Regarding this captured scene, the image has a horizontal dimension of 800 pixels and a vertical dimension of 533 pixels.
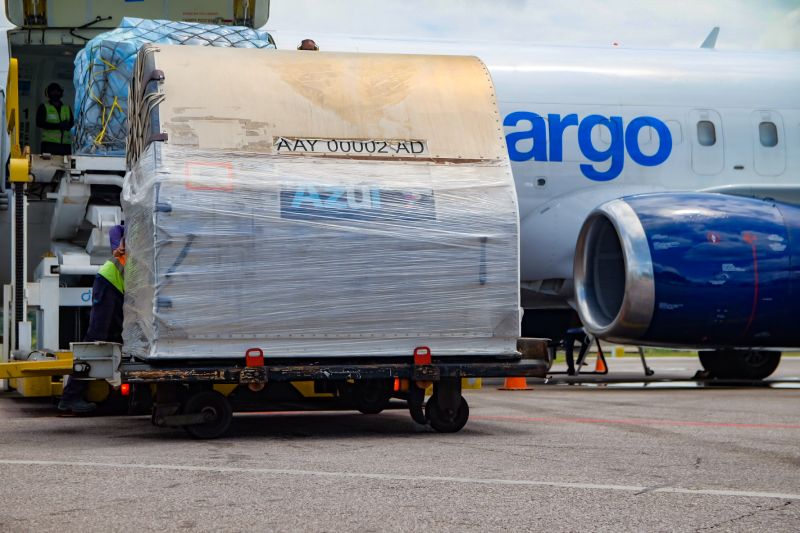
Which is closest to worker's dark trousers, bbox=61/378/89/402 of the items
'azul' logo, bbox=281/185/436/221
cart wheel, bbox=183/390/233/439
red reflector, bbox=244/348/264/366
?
cart wheel, bbox=183/390/233/439

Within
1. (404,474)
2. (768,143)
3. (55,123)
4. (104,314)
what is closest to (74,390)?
(104,314)

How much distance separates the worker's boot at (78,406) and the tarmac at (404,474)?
0.16 metres

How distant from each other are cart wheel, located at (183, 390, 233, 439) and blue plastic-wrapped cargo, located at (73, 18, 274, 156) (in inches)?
126

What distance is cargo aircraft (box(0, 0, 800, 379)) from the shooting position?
40.7 ft

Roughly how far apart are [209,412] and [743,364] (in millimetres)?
9872

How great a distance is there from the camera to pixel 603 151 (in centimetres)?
1456

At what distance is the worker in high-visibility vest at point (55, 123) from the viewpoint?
12188mm

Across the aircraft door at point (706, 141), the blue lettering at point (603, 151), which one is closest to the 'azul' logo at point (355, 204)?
the blue lettering at point (603, 151)

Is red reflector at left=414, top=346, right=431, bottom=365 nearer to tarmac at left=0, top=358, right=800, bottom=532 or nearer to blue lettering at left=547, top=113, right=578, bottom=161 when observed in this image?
tarmac at left=0, top=358, right=800, bottom=532

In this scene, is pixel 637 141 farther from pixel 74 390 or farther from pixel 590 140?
pixel 74 390

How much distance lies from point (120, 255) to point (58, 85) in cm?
400

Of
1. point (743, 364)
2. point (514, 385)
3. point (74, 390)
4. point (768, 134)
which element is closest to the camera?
point (74, 390)

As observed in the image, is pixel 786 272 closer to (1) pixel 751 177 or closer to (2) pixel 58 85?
(1) pixel 751 177

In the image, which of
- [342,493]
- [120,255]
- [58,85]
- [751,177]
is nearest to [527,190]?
[751,177]
